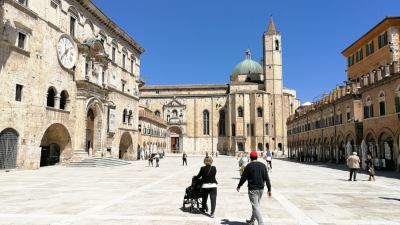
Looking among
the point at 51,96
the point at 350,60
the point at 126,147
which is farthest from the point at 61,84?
the point at 350,60

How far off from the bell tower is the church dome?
412 inches

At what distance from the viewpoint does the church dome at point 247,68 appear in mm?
88938

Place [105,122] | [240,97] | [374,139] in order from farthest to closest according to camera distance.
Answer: [240,97], [105,122], [374,139]

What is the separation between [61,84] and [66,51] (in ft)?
10.5

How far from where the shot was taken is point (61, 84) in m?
28.2

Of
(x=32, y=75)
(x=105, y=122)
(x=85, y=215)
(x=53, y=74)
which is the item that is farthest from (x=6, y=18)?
(x=85, y=215)

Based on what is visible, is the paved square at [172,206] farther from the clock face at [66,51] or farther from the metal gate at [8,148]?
the clock face at [66,51]

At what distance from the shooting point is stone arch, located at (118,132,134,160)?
42.6 m

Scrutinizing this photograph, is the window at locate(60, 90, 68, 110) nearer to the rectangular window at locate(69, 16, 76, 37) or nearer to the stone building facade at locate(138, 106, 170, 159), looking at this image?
the rectangular window at locate(69, 16, 76, 37)

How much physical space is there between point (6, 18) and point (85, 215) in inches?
736

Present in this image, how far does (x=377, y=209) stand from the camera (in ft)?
32.5

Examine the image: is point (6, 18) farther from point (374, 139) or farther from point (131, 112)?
point (374, 139)

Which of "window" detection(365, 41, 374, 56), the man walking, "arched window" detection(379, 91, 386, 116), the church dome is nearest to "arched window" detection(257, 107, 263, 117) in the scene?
the church dome

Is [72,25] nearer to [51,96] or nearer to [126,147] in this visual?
[51,96]
